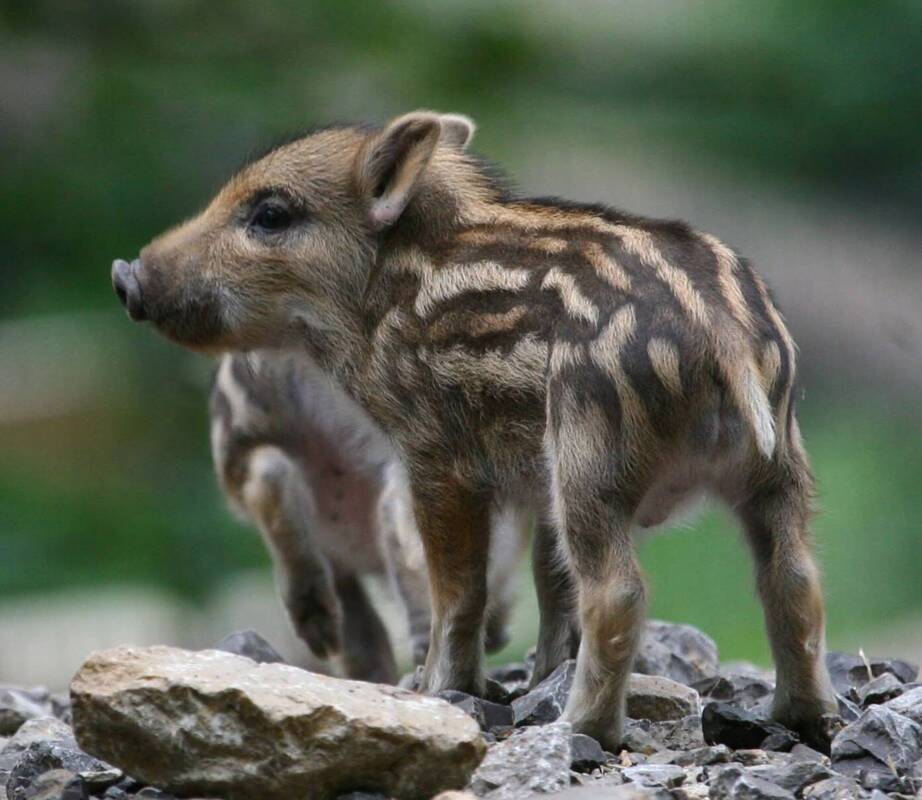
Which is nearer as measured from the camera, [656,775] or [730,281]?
[656,775]

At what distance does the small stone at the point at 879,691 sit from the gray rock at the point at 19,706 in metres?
2.29

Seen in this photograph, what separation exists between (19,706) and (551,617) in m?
1.64

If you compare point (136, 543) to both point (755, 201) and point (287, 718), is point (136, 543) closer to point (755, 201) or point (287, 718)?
point (755, 201)

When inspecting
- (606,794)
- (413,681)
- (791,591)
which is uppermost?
(791,591)

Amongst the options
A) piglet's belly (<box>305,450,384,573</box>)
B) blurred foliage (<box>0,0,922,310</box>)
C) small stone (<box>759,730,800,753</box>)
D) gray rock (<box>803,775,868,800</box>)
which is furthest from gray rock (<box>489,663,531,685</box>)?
blurred foliage (<box>0,0,922,310</box>)

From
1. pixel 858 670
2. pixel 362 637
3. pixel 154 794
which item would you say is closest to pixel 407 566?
pixel 362 637

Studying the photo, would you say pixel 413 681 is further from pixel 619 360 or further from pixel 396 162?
pixel 619 360

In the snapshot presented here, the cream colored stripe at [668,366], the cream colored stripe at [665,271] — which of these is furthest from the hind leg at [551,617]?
the cream colored stripe at [668,366]

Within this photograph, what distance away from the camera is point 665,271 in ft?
15.2

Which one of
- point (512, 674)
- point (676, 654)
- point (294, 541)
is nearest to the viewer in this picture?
point (676, 654)

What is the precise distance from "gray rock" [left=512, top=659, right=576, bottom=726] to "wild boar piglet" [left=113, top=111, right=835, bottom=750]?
272 millimetres

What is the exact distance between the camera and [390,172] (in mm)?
5523

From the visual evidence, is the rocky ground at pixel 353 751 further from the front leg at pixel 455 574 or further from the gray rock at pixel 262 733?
the front leg at pixel 455 574

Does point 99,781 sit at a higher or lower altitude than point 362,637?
higher
